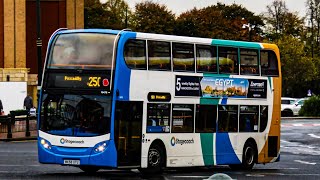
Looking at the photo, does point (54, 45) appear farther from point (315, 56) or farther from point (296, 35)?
point (296, 35)

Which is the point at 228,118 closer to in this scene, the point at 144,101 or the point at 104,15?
the point at 144,101

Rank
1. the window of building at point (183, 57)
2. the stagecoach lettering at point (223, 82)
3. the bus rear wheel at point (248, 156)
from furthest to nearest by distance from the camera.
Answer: the bus rear wheel at point (248, 156) → the stagecoach lettering at point (223, 82) → the window of building at point (183, 57)

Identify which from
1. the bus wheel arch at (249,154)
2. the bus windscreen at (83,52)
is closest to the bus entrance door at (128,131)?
the bus windscreen at (83,52)

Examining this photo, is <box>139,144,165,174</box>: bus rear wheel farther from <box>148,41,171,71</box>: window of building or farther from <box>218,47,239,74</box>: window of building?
<box>218,47,239,74</box>: window of building

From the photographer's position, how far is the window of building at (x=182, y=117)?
74.6 ft

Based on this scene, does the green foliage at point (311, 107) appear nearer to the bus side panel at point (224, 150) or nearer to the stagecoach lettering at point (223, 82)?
the bus side panel at point (224, 150)

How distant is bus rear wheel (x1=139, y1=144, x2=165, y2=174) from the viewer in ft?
71.7

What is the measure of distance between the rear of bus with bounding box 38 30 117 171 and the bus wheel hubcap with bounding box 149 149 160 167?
4.70 feet

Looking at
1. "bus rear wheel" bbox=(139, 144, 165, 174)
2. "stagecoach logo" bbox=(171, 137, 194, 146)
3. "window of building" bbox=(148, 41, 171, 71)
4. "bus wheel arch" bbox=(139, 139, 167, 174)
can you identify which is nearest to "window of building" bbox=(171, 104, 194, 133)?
"stagecoach logo" bbox=(171, 137, 194, 146)

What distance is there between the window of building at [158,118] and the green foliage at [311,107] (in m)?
46.1

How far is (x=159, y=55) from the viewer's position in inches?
876

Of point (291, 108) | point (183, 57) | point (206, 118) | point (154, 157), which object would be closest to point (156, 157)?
point (154, 157)

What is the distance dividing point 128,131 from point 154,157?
1258mm

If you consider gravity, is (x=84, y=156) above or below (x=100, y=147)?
below
